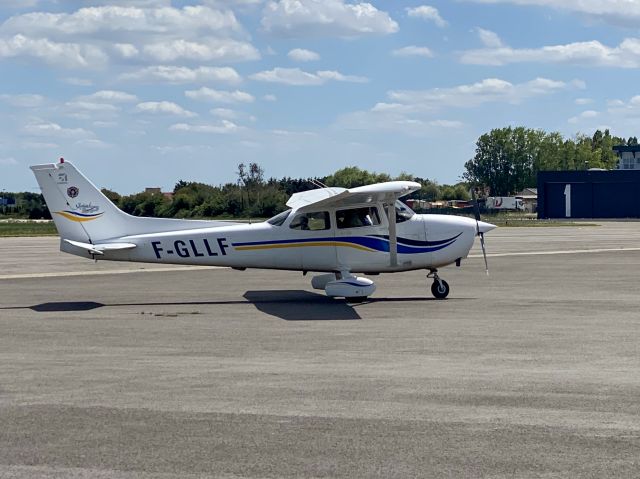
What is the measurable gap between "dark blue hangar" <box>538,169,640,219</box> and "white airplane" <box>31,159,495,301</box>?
293 feet

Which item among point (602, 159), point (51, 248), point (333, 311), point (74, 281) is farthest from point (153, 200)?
point (602, 159)

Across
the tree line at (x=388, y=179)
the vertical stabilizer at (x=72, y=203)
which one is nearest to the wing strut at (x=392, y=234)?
the vertical stabilizer at (x=72, y=203)

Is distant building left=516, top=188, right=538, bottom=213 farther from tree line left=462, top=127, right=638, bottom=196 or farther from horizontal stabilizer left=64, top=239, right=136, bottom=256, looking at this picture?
horizontal stabilizer left=64, top=239, right=136, bottom=256

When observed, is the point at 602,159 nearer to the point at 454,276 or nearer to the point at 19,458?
the point at 454,276

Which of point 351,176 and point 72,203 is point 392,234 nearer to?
point 72,203

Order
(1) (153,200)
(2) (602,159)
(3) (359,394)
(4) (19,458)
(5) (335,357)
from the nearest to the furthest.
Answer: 1. (4) (19,458)
2. (3) (359,394)
3. (5) (335,357)
4. (1) (153,200)
5. (2) (602,159)

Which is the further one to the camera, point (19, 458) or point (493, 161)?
point (493, 161)

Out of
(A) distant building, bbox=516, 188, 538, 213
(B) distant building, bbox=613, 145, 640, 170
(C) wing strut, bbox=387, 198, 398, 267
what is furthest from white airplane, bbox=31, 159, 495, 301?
(B) distant building, bbox=613, 145, 640, 170

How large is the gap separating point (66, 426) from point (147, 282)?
1736 cm

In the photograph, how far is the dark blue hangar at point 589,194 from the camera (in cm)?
10519

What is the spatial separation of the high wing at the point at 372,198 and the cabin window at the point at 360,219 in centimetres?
21

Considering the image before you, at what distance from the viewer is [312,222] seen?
19.8 metres

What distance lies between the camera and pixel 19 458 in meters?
7.15

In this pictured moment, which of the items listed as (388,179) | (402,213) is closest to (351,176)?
(388,179)
